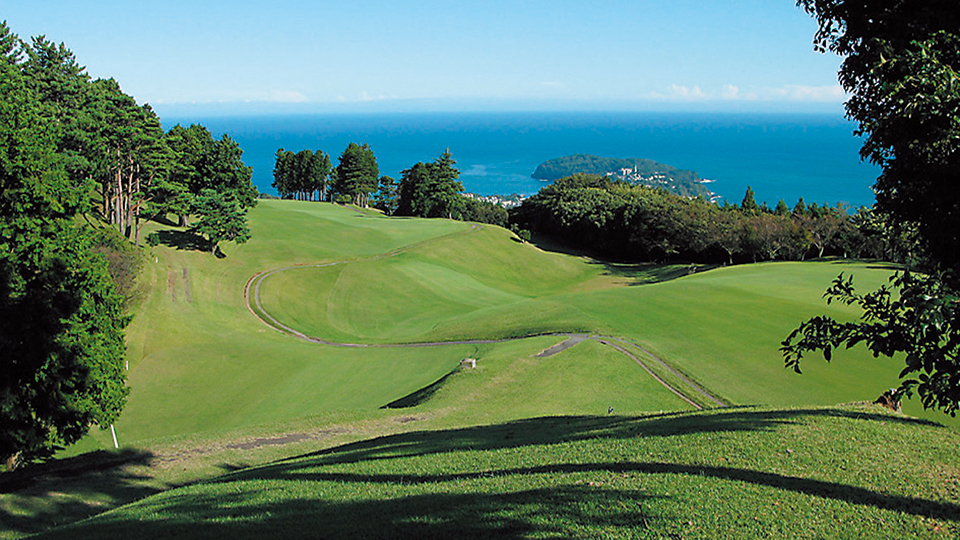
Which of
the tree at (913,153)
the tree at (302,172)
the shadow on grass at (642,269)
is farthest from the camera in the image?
the tree at (302,172)

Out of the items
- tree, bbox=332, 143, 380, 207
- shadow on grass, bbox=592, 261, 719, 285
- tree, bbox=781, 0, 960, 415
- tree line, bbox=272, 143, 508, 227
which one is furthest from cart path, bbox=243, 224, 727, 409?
tree, bbox=332, 143, 380, 207

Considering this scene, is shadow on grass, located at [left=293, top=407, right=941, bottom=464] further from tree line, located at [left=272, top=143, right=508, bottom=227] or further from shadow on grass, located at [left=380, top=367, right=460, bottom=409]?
tree line, located at [left=272, top=143, right=508, bottom=227]

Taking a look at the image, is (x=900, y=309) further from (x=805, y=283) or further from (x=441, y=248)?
(x=441, y=248)

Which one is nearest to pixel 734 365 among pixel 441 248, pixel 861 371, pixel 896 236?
pixel 861 371

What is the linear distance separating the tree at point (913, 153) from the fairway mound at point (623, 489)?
6.73 ft

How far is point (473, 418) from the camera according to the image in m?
22.0

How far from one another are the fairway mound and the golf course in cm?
6

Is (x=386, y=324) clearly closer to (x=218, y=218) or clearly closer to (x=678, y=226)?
(x=218, y=218)

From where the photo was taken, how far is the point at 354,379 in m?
30.5

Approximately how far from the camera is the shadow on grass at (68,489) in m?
14.4

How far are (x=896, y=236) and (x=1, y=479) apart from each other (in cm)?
2442

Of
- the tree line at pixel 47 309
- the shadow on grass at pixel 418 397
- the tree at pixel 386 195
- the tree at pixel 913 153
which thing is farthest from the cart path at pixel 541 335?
the tree at pixel 386 195

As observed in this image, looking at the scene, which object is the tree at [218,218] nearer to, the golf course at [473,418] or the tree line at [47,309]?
the golf course at [473,418]

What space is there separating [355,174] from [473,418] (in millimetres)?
90739
